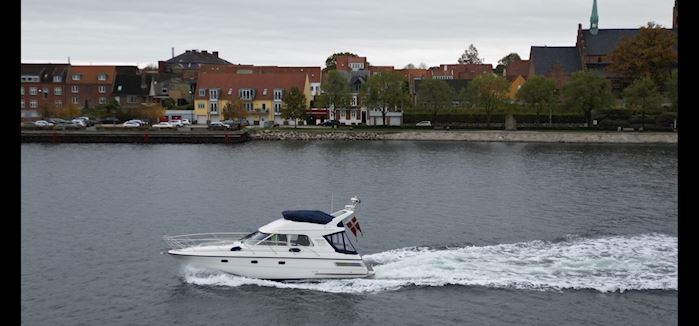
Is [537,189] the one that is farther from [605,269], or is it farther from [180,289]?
[180,289]

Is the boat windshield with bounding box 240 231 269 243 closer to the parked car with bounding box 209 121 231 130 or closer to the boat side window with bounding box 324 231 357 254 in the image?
the boat side window with bounding box 324 231 357 254

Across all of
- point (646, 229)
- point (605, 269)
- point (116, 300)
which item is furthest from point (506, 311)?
point (646, 229)

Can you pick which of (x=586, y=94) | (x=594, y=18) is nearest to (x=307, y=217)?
(x=586, y=94)

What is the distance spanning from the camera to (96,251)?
37281 mm

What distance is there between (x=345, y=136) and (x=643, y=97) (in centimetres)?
4500

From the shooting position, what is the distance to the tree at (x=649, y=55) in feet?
418

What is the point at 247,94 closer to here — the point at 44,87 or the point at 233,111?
the point at 233,111

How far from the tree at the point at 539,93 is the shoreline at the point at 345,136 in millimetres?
8069

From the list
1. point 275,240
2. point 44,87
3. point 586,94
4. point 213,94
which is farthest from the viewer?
point 44,87

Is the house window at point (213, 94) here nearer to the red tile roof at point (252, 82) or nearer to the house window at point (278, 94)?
the red tile roof at point (252, 82)

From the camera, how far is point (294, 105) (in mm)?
124062

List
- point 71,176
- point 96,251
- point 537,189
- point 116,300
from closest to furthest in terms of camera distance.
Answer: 1. point 116,300
2. point 96,251
3. point 537,189
4. point 71,176

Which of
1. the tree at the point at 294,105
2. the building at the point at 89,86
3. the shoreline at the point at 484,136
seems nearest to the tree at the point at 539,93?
the shoreline at the point at 484,136
